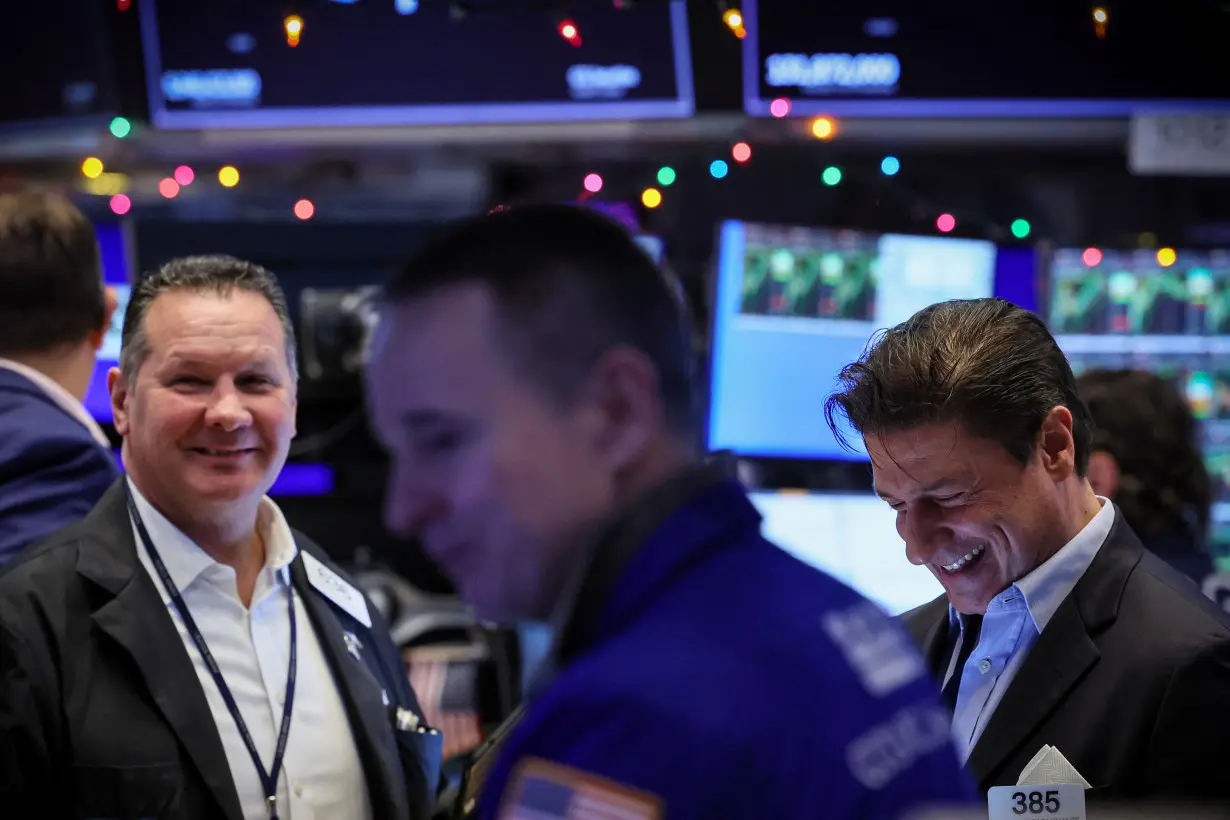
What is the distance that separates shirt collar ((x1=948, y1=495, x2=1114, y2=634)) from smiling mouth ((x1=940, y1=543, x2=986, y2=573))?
0.19 ft

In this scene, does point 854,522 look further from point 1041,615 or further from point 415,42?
point 1041,615

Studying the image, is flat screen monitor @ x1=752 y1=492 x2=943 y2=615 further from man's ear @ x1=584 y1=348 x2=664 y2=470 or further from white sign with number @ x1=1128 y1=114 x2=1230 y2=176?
man's ear @ x1=584 y1=348 x2=664 y2=470

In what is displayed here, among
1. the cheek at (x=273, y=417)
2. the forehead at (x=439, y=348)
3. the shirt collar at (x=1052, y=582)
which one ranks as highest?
the forehead at (x=439, y=348)

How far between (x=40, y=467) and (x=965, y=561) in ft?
5.01

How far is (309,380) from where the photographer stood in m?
4.07

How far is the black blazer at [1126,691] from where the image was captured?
65.9 inches

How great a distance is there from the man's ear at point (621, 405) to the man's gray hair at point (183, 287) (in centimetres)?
118

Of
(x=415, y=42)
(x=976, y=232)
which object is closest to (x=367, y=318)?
(x=415, y=42)

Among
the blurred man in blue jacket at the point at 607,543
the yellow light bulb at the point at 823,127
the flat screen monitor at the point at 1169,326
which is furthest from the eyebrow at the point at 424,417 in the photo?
the flat screen monitor at the point at 1169,326

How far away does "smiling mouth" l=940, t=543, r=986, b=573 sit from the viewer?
1.86 metres

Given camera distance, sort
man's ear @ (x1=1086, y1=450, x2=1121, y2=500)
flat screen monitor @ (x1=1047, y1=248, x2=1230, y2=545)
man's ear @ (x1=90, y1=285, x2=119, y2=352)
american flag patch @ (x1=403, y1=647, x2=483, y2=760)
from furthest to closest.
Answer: flat screen monitor @ (x1=1047, y1=248, x2=1230, y2=545) < american flag patch @ (x1=403, y1=647, x2=483, y2=760) < man's ear @ (x1=1086, y1=450, x2=1121, y2=500) < man's ear @ (x1=90, y1=285, x2=119, y2=352)

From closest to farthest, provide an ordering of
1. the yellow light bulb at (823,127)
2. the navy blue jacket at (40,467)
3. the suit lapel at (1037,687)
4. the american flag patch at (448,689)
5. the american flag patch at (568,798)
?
the american flag patch at (568,798) → the suit lapel at (1037,687) → the navy blue jacket at (40,467) → the american flag patch at (448,689) → the yellow light bulb at (823,127)

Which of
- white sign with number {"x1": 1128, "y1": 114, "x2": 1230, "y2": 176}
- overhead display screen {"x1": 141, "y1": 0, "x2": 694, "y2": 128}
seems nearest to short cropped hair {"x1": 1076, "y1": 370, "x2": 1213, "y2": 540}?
white sign with number {"x1": 1128, "y1": 114, "x2": 1230, "y2": 176}

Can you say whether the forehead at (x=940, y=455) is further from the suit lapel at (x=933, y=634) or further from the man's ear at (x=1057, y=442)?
the suit lapel at (x=933, y=634)
